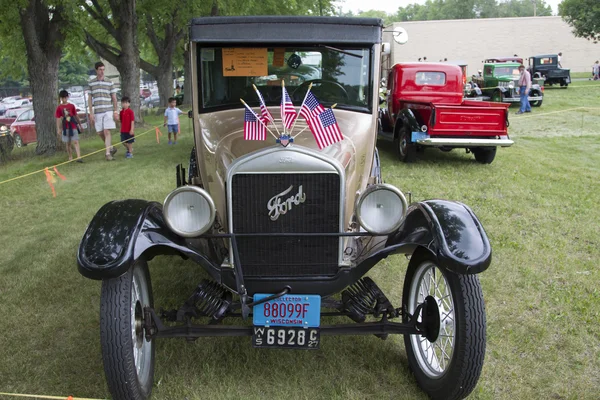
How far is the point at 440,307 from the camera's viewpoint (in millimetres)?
3115

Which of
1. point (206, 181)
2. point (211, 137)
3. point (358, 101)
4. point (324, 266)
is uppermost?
point (358, 101)

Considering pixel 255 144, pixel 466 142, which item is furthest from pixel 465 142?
pixel 255 144

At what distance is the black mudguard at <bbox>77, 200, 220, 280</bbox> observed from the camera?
277cm

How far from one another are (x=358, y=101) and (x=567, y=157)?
795 cm

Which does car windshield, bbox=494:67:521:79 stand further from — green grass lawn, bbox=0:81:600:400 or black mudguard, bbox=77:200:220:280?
black mudguard, bbox=77:200:220:280

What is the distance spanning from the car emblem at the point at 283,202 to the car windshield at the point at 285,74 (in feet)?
4.45

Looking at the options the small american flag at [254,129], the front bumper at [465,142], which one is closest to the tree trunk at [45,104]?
the front bumper at [465,142]

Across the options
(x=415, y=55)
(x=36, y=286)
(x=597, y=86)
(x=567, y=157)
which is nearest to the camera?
(x=36, y=286)

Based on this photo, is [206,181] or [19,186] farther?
[19,186]

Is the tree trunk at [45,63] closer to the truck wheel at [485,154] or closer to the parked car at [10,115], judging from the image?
the truck wheel at [485,154]

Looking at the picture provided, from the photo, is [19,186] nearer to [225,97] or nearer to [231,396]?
[225,97]

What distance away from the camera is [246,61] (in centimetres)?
402

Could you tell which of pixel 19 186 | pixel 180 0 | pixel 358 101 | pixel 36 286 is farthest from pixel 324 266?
pixel 180 0

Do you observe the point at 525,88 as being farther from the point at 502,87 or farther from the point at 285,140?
the point at 285,140
